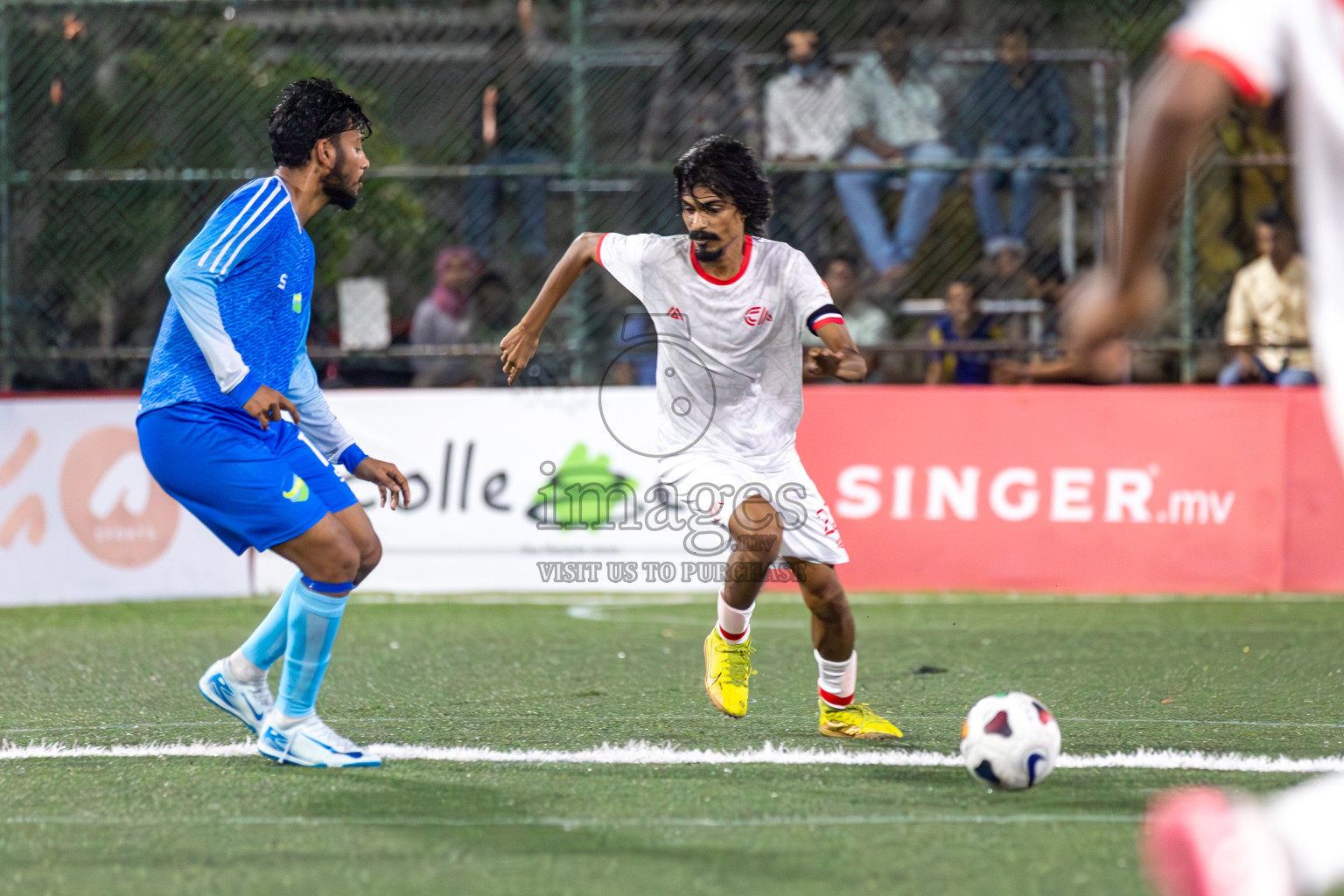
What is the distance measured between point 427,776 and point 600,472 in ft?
15.2

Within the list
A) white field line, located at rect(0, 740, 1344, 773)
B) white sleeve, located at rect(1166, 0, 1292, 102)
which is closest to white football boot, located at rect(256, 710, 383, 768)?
white field line, located at rect(0, 740, 1344, 773)

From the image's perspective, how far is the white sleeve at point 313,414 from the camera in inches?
189

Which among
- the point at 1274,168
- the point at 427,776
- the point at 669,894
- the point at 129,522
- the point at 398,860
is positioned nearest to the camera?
the point at 669,894

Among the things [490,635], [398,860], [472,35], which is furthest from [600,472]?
[398,860]

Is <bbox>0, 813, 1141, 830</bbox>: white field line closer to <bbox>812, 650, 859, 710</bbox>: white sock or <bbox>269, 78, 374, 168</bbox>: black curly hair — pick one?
<bbox>812, 650, 859, 710</bbox>: white sock

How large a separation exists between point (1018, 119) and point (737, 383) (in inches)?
212

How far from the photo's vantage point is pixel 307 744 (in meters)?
4.51

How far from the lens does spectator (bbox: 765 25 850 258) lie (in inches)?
393

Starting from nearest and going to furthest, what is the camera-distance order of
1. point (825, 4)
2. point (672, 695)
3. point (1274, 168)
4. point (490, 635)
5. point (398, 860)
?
point (398, 860) → point (672, 695) → point (490, 635) → point (1274, 168) → point (825, 4)

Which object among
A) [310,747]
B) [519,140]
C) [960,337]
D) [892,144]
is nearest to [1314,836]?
[310,747]

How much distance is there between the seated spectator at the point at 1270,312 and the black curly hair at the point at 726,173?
17.4ft

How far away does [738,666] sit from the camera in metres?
5.12

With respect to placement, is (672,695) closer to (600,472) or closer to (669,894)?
(669,894)

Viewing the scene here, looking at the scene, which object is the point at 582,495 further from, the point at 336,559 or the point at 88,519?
the point at 336,559
